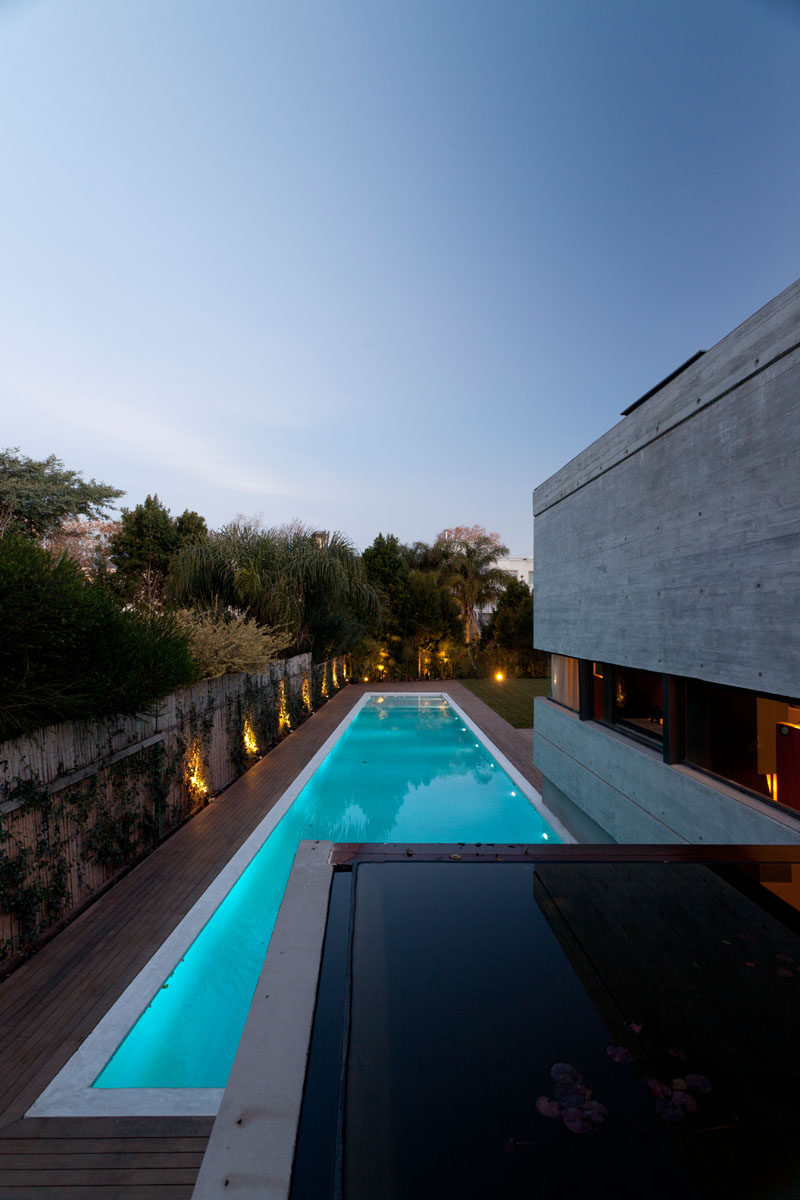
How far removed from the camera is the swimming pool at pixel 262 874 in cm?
300

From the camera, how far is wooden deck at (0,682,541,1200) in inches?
87.6

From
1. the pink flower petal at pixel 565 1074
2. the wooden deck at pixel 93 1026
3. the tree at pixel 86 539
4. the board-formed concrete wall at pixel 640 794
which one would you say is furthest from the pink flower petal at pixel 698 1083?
the tree at pixel 86 539

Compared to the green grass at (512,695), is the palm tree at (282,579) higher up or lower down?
higher up

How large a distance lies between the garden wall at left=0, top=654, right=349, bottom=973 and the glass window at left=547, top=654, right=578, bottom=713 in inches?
178

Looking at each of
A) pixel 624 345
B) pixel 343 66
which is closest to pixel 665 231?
pixel 624 345

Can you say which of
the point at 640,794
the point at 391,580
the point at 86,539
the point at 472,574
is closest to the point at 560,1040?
the point at 640,794

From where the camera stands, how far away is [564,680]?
652cm

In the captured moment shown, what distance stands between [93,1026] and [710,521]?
15.5 feet

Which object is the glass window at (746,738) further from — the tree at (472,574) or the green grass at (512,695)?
the tree at (472,574)

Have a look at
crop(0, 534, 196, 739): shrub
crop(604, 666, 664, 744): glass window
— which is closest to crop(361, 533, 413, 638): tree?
crop(604, 666, 664, 744): glass window

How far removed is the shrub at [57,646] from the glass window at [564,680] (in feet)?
14.9

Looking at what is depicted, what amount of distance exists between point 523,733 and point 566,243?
638 inches

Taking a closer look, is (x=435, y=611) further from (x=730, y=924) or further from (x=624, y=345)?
(x=730, y=924)

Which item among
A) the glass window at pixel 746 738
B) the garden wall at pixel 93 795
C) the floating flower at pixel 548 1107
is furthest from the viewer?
the garden wall at pixel 93 795
